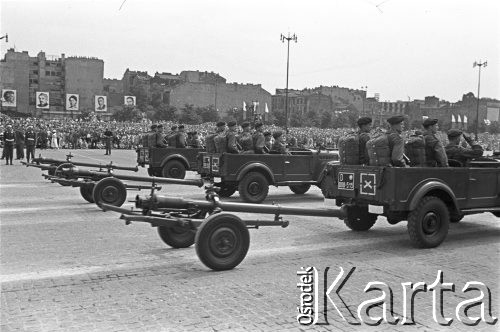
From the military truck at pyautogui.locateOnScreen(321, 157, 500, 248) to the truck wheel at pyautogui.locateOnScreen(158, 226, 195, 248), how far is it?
8.93 ft

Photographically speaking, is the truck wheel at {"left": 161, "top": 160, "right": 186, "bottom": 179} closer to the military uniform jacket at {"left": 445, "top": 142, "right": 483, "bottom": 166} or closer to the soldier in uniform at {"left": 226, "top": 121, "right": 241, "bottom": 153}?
the soldier in uniform at {"left": 226, "top": 121, "right": 241, "bottom": 153}

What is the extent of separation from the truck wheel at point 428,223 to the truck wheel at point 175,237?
10.9ft

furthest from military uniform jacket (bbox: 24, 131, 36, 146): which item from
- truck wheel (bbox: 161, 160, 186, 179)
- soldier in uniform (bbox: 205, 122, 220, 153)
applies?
soldier in uniform (bbox: 205, 122, 220, 153)

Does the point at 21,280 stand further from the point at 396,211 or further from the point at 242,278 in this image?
the point at 396,211

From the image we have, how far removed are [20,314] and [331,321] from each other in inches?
116

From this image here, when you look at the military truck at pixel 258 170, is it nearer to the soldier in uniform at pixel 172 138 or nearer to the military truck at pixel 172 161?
the military truck at pixel 172 161

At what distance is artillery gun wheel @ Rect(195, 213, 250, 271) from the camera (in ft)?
22.7

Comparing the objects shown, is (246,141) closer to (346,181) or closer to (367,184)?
(346,181)

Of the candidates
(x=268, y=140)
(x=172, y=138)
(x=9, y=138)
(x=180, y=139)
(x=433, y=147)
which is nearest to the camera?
(x=433, y=147)

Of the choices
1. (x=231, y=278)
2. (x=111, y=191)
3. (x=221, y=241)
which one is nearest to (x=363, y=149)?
(x=221, y=241)

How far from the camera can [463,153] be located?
398 inches

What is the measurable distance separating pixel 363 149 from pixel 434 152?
1176 millimetres

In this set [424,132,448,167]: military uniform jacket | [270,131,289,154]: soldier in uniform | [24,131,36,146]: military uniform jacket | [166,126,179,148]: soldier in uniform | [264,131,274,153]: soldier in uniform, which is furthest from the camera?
[24,131,36,146]: military uniform jacket

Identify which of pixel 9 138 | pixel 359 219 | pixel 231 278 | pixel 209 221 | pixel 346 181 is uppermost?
pixel 9 138
